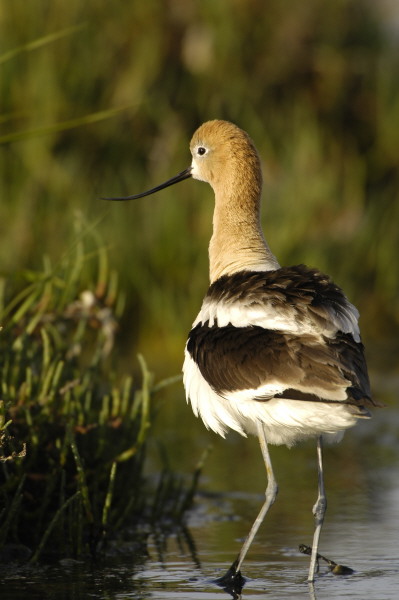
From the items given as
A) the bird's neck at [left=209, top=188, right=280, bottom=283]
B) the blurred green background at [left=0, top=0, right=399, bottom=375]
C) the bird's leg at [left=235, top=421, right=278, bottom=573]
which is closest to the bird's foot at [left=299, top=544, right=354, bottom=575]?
the bird's leg at [left=235, top=421, right=278, bottom=573]

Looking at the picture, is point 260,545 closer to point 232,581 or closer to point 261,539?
point 261,539

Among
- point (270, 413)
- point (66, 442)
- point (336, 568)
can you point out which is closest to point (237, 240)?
point (270, 413)

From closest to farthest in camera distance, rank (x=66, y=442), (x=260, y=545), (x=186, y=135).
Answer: (x=66, y=442) < (x=260, y=545) < (x=186, y=135)

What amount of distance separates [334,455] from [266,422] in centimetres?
221

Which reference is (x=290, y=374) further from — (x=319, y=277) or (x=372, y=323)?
(x=372, y=323)

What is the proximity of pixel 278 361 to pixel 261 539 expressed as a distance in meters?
1.07

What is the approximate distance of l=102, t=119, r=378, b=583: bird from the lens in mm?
3979

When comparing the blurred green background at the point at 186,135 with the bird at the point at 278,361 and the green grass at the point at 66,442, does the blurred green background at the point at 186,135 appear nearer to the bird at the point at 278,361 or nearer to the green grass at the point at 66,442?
the green grass at the point at 66,442

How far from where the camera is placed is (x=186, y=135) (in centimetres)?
998

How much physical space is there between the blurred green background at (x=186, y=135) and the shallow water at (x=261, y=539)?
1.85 meters

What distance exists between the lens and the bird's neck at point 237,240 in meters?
4.85

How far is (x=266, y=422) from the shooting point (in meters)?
4.27

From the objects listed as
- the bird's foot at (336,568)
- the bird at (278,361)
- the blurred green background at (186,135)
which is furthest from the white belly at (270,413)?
the blurred green background at (186,135)

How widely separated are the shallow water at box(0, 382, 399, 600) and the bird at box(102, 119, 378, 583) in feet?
0.54
